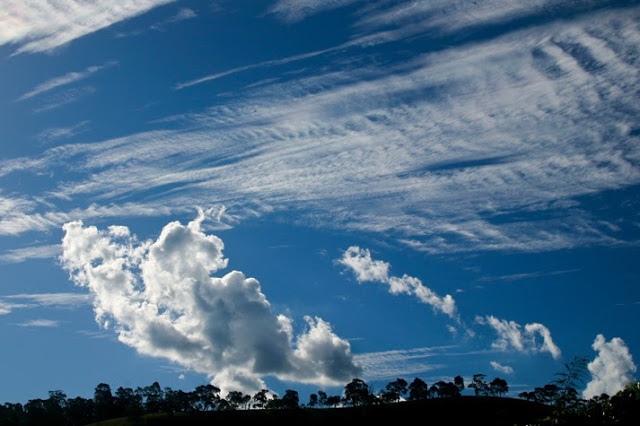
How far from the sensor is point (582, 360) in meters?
19.9

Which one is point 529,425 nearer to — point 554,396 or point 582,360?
point 554,396

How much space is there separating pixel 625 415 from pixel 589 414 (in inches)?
38.8

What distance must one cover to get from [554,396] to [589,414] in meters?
1.65

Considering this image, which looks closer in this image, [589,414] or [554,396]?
[589,414]

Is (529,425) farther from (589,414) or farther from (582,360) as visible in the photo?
(582,360)

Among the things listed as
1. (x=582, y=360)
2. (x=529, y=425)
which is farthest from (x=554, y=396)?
(x=582, y=360)

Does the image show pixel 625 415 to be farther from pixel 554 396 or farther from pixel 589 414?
pixel 554 396

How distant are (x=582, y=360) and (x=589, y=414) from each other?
221 cm

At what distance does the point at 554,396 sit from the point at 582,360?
319cm

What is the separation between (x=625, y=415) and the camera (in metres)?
20.5

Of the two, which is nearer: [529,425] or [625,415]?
[625,415]

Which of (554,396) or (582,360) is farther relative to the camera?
(554,396)

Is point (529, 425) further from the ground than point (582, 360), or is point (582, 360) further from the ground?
point (582, 360)

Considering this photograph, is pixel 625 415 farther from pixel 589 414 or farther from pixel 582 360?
pixel 582 360
